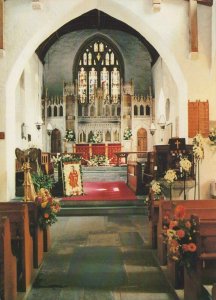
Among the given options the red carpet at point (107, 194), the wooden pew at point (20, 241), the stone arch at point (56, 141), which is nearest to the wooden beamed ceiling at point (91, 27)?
the stone arch at point (56, 141)

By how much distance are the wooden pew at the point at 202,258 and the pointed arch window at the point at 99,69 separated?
15.3m

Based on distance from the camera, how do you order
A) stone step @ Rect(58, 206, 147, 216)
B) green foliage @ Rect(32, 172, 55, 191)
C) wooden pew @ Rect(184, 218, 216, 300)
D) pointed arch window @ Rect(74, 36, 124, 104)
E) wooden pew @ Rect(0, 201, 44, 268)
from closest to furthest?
wooden pew @ Rect(184, 218, 216, 300), wooden pew @ Rect(0, 201, 44, 268), green foliage @ Rect(32, 172, 55, 191), stone step @ Rect(58, 206, 147, 216), pointed arch window @ Rect(74, 36, 124, 104)

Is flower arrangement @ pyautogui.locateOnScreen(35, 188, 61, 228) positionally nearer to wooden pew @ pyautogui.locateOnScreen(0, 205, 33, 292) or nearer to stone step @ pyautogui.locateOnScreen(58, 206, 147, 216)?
wooden pew @ pyautogui.locateOnScreen(0, 205, 33, 292)

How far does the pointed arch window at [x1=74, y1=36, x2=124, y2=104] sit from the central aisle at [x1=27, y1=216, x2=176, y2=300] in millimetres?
12169

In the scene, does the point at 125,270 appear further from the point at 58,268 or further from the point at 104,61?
the point at 104,61

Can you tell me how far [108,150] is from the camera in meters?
17.8

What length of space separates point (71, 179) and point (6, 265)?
644 centimetres

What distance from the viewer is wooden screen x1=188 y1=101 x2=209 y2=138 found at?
29.7 ft

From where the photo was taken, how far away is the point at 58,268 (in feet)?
15.5

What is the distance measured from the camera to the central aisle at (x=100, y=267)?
12.8 ft

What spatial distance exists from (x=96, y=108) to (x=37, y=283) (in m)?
14.4

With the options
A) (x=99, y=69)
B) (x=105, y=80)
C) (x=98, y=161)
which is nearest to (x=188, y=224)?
(x=98, y=161)

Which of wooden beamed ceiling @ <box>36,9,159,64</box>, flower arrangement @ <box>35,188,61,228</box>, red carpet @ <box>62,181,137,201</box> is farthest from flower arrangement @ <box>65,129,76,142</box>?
flower arrangement @ <box>35,188,61,228</box>

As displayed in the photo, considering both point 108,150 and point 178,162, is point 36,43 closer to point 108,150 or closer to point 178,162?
point 178,162
